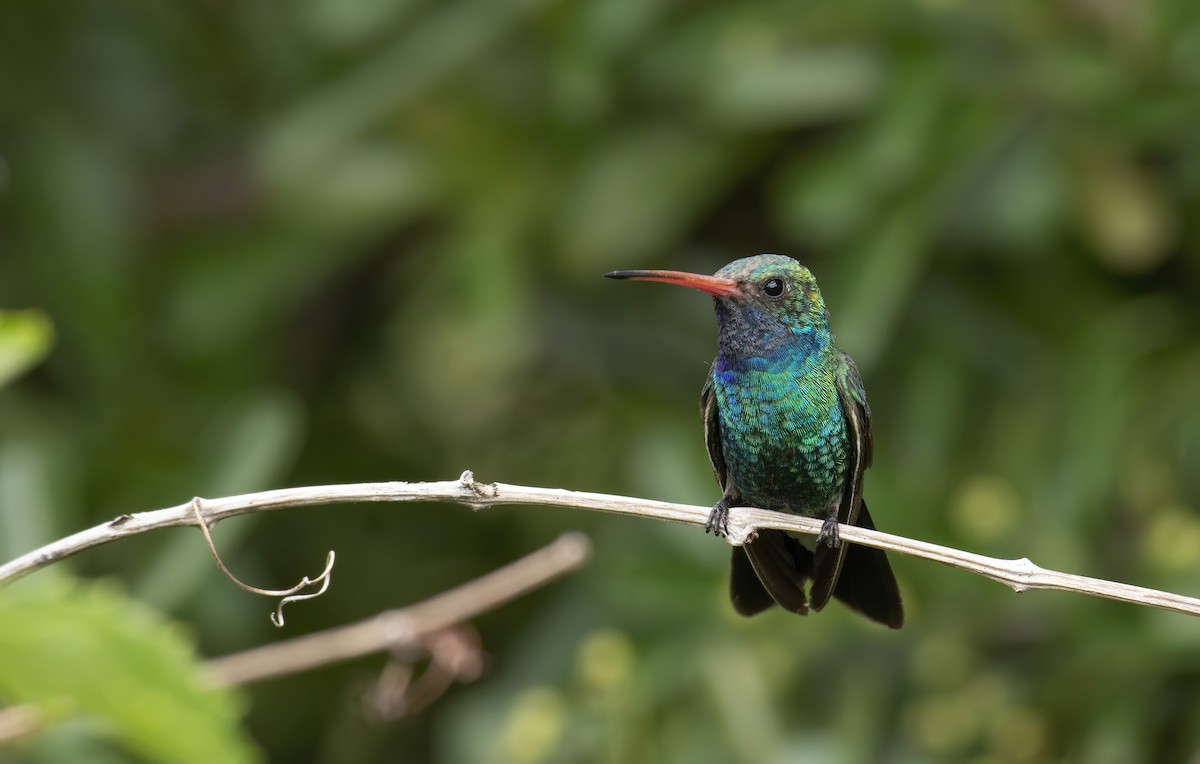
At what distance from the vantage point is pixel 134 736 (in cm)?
175

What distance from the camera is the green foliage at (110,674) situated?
152 cm

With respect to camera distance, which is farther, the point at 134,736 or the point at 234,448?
the point at 234,448

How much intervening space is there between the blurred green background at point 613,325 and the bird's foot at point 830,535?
738mm

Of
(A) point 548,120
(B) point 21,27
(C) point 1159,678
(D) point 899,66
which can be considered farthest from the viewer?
(B) point 21,27

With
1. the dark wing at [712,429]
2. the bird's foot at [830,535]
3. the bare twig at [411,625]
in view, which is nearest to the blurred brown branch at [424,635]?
the bare twig at [411,625]

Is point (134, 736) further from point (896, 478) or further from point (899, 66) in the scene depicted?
point (899, 66)

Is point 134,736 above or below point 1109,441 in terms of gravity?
below

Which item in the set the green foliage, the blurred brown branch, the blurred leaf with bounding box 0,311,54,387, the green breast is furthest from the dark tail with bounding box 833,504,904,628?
the blurred leaf with bounding box 0,311,54,387

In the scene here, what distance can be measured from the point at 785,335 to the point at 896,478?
31.5 inches

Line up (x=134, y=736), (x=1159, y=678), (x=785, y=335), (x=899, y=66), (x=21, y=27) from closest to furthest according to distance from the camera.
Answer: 1. (x=134, y=736)
2. (x=785, y=335)
3. (x=1159, y=678)
4. (x=899, y=66)
5. (x=21, y=27)

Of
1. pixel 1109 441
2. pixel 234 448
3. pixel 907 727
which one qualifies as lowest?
pixel 907 727

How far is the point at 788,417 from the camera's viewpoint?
2.74 metres

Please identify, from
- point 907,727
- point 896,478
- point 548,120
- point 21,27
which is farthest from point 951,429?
point 21,27

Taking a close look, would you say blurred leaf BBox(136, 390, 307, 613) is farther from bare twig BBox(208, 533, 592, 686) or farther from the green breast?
the green breast
